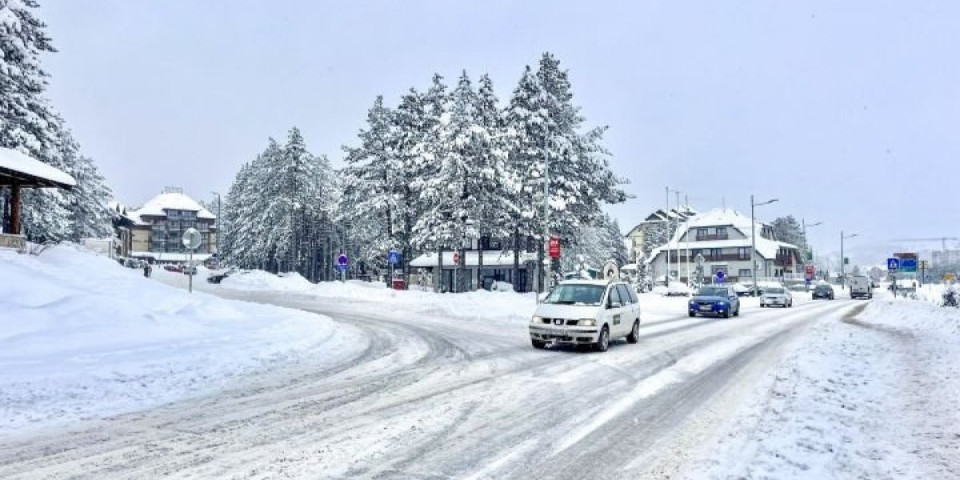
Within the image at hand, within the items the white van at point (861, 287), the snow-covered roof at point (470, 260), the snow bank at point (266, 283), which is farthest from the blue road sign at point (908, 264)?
the snow bank at point (266, 283)

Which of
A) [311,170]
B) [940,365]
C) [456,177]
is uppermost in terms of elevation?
[311,170]

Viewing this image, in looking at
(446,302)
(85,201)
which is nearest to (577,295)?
(446,302)

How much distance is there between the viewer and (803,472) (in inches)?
210

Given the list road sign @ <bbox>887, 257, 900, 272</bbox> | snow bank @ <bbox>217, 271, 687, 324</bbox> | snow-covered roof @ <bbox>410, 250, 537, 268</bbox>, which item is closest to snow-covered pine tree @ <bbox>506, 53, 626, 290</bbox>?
snow bank @ <bbox>217, 271, 687, 324</bbox>

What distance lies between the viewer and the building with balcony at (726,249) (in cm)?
8669

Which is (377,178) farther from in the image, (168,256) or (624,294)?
(168,256)

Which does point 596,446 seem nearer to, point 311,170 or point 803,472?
point 803,472

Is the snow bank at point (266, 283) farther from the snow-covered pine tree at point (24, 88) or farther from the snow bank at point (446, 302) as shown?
the snow-covered pine tree at point (24, 88)

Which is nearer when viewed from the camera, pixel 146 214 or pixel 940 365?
pixel 940 365

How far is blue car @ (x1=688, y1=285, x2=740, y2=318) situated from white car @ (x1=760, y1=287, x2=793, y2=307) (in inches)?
492

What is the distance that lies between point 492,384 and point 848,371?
629 centimetres

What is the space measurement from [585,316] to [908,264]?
3608 centimetres

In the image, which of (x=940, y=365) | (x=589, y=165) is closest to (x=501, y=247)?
(x=589, y=165)

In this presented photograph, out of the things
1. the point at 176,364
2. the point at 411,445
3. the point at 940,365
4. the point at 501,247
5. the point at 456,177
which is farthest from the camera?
the point at 501,247
